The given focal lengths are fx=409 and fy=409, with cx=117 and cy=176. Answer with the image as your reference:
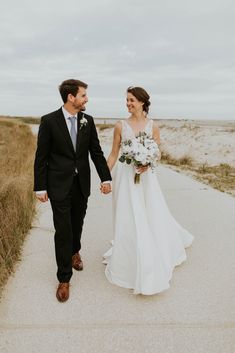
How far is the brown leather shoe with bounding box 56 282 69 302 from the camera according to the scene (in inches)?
156

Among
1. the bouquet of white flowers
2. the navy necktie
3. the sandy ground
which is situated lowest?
the sandy ground

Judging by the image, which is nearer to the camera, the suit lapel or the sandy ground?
the suit lapel

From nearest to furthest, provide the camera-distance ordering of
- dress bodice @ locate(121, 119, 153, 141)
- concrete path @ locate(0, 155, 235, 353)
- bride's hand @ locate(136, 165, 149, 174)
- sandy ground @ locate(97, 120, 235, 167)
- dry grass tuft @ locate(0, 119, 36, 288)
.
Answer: concrete path @ locate(0, 155, 235, 353) → bride's hand @ locate(136, 165, 149, 174) → dress bodice @ locate(121, 119, 153, 141) → dry grass tuft @ locate(0, 119, 36, 288) → sandy ground @ locate(97, 120, 235, 167)

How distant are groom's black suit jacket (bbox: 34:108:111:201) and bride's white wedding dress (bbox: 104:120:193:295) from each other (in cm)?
48

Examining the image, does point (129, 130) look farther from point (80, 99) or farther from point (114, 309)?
point (114, 309)

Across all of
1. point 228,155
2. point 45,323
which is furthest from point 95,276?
point 228,155

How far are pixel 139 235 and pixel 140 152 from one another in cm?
84

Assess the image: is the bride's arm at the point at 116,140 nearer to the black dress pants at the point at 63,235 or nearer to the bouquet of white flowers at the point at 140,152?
the bouquet of white flowers at the point at 140,152

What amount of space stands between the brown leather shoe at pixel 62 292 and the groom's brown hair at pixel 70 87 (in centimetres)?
186

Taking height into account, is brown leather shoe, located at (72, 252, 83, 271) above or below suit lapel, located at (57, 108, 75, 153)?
below

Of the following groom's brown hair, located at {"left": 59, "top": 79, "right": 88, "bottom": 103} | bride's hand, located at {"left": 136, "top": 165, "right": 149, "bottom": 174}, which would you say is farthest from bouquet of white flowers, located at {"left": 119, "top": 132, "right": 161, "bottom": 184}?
groom's brown hair, located at {"left": 59, "top": 79, "right": 88, "bottom": 103}

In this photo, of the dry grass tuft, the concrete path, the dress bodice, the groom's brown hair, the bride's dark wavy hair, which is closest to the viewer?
the concrete path

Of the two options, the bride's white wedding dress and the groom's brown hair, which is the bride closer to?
the bride's white wedding dress

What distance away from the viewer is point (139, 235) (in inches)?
163
